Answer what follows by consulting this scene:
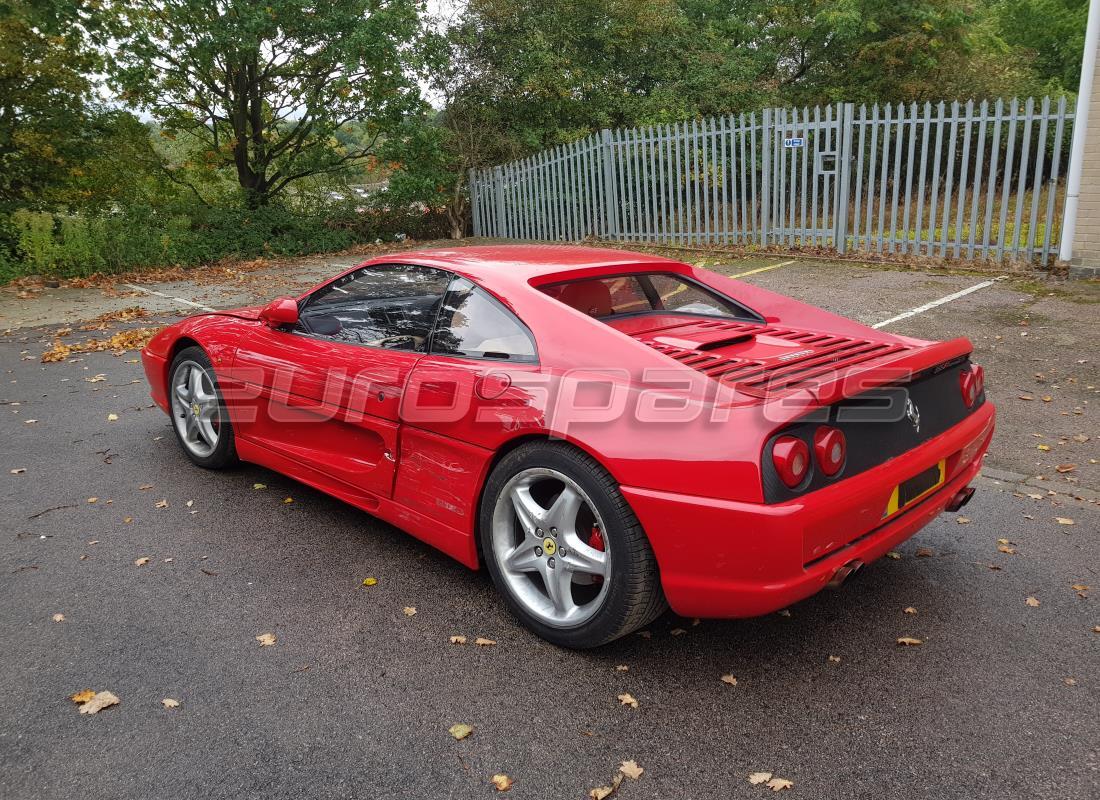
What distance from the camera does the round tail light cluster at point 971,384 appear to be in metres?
3.26

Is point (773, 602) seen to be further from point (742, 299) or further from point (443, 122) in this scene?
point (443, 122)

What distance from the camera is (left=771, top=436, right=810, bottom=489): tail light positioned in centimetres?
247

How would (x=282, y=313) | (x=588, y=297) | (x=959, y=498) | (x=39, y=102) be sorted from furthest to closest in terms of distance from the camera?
(x=39, y=102), (x=282, y=313), (x=588, y=297), (x=959, y=498)

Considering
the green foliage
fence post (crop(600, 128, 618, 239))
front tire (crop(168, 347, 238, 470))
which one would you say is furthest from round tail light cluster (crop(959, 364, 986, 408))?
the green foliage

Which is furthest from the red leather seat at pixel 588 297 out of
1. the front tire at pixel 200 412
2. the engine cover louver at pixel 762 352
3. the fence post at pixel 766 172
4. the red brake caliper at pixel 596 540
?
the fence post at pixel 766 172

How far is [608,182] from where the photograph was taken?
14852 mm

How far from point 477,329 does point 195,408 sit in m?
2.30

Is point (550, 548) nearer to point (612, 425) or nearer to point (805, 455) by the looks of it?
point (612, 425)

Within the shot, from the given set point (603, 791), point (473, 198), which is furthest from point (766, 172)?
point (603, 791)

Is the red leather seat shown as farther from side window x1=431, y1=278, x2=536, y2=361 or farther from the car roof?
side window x1=431, y1=278, x2=536, y2=361

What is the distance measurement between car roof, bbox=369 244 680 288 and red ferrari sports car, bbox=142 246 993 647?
0.02m

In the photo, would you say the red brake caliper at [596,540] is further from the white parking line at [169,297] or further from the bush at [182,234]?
the bush at [182,234]

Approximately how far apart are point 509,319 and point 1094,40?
9.68m

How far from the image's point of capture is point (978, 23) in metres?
22.1
